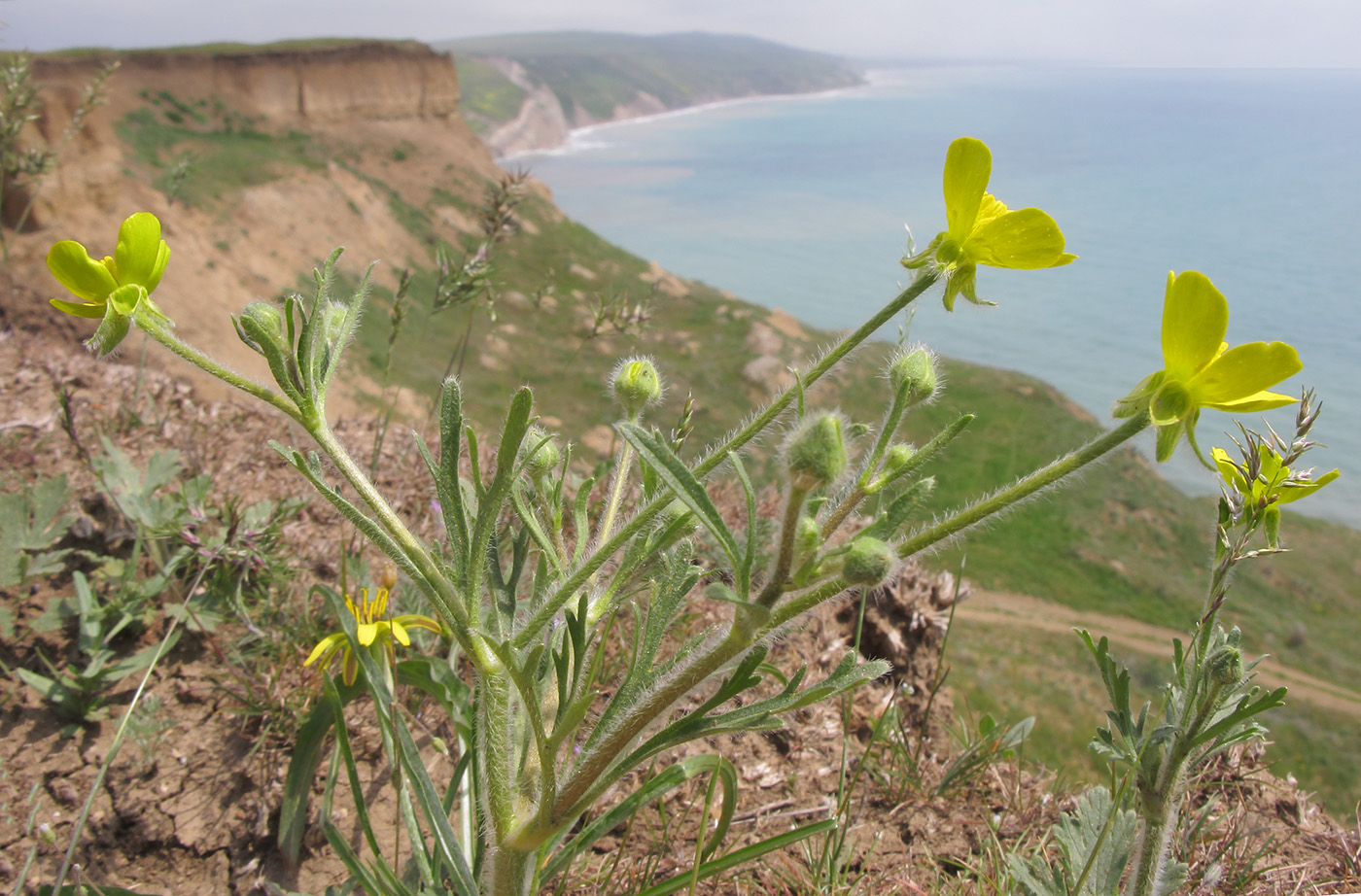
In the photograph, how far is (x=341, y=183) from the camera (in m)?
32.8

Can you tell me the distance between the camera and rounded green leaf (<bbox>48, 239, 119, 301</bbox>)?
3.78 feet

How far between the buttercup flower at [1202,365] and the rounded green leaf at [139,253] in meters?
1.50

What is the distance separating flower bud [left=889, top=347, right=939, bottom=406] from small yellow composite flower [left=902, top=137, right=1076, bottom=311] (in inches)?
5.3

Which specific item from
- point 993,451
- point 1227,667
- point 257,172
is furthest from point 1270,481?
point 993,451

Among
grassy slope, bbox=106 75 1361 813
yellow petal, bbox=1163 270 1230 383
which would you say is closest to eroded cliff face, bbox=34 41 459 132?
grassy slope, bbox=106 75 1361 813

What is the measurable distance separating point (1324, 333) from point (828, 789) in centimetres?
7124

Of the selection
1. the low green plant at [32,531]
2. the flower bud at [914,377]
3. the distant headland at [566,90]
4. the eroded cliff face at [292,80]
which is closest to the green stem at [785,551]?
the flower bud at [914,377]

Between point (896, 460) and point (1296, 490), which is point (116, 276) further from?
point (1296, 490)

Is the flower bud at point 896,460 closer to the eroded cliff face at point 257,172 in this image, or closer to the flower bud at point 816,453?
the flower bud at point 816,453

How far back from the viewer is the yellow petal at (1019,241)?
3.71 feet

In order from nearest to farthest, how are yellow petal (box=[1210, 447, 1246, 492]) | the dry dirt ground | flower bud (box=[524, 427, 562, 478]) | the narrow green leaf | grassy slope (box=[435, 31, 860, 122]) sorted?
the narrow green leaf, yellow petal (box=[1210, 447, 1246, 492]), flower bud (box=[524, 427, 562, 478]), the dry dirt ground, grassy slope (box=[435, 31, 860, 122])

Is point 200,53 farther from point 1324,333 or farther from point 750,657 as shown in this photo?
point 1324,333

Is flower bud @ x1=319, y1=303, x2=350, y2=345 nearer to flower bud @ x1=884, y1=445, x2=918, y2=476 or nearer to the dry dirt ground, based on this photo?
the dry dirt ground

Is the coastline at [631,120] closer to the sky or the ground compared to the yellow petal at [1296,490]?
closer to the sky
